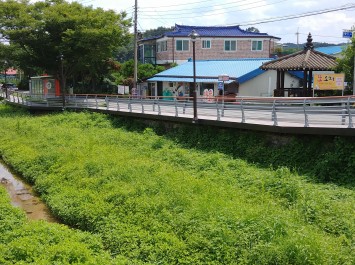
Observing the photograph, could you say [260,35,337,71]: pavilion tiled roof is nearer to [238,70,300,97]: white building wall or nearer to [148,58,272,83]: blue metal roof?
[148,58,272,83]: blue metal roof

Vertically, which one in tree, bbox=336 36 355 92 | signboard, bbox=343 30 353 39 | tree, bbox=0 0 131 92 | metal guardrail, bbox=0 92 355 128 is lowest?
metal guardrail, bbox=0 92 355 128

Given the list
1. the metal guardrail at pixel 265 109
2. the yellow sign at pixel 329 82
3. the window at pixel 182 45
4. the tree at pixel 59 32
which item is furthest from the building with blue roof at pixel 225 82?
the yellow sign at pixel 329 82

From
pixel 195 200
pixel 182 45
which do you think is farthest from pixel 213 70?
pixel 195 200

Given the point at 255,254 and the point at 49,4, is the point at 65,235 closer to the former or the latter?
the point at 255,254

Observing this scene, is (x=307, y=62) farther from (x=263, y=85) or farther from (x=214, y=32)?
(x=214, y=32)

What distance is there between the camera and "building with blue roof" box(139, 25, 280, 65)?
4331 cm

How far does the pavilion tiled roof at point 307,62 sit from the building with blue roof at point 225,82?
4.34m

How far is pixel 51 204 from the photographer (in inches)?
526

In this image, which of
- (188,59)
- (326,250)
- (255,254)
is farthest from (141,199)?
(188,59)

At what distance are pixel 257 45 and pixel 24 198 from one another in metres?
34.6

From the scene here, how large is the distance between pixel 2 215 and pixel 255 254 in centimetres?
727

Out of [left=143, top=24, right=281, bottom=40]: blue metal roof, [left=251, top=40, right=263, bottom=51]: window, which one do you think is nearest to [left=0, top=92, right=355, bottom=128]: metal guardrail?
[left=143, top=24, right=281, bottom=40]: blue metal roof

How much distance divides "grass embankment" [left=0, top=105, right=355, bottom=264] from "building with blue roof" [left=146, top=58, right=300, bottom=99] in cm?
1176

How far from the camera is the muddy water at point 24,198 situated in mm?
13133
